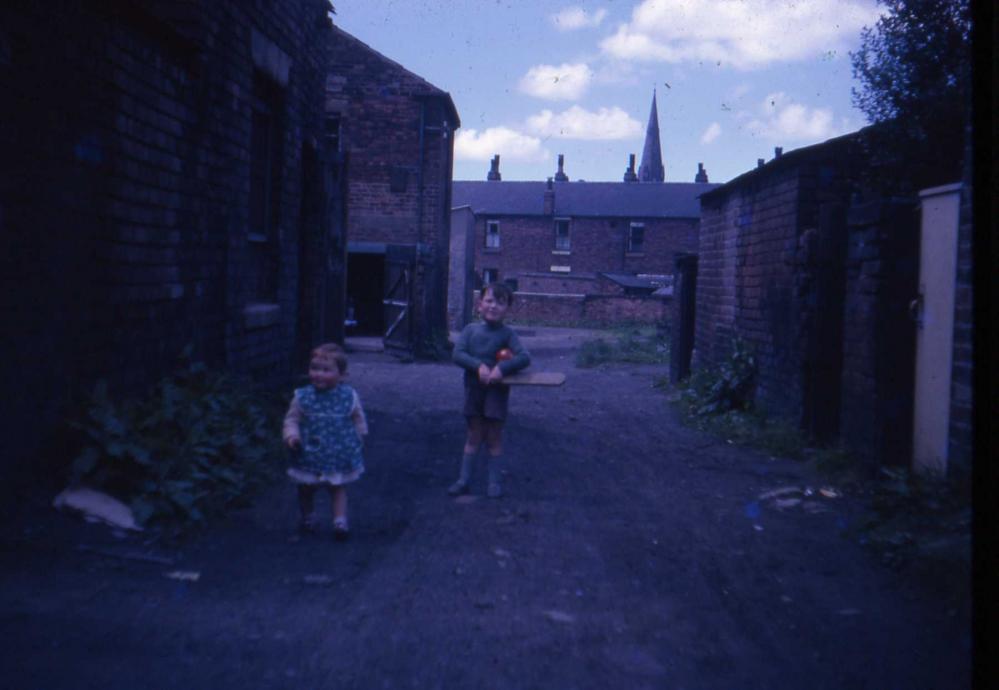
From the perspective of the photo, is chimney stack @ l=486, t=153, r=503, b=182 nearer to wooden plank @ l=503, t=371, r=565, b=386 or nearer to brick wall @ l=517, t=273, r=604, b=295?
brick wall @ l=517, t=273, r=604, b=295

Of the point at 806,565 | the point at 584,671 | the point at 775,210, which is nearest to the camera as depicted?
the point at 584,671

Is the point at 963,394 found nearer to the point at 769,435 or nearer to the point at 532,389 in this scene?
the point at 769,435

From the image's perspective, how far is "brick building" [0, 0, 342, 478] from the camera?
4.66m

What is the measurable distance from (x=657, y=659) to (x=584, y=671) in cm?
34

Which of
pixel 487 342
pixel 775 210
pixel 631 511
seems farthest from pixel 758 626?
pixel 775 210

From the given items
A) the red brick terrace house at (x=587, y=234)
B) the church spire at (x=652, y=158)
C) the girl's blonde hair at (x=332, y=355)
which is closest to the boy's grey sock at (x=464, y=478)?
the girl's blonde hair at (x=332, y=355)

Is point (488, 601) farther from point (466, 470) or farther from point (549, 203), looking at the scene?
point (549, 203)

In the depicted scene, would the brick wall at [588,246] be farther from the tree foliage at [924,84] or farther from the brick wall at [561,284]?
the tree foliage at [924,84]

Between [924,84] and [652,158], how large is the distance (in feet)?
240

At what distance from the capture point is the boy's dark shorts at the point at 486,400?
6.64 metres

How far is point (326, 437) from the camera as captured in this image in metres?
5.33

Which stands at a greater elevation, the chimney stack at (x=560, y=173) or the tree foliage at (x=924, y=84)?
the chimney stack at (x=560, y=173)

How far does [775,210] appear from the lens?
10055 millimetres

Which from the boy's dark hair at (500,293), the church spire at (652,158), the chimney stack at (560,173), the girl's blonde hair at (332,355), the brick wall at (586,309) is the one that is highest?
the church spire at (652,158)
